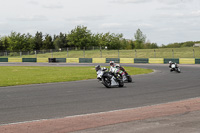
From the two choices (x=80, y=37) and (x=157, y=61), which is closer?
(x=157, y=61)

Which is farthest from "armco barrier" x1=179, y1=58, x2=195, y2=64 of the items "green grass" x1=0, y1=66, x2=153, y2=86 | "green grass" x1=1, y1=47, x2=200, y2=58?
"green grass" x1=0, y1=66, x2=153, y2=86

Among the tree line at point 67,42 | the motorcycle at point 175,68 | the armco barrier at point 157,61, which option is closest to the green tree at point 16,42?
the tree line at point 67,42

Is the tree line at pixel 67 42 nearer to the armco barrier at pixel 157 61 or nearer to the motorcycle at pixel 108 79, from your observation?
the armco barrier at pixel 157 61

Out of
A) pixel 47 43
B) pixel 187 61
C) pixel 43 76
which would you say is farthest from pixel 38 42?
pixel 43 76

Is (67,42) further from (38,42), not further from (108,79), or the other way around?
(108,79)

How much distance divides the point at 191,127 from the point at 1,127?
3.92 meters

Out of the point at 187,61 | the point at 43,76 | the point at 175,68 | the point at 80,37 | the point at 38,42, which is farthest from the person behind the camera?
the point at 38,42

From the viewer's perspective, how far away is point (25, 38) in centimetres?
9731

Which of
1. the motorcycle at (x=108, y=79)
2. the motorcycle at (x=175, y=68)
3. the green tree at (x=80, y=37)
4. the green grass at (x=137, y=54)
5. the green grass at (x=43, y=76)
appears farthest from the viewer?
the green tree at (x=80, y=37)

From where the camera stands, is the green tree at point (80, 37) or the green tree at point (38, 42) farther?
the green tree at point (38, 42)

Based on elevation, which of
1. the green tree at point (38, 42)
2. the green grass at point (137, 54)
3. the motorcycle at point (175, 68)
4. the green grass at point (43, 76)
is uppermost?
the green tree at point (38, 42)

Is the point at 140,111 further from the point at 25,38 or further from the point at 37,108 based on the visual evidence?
the point at 25,38

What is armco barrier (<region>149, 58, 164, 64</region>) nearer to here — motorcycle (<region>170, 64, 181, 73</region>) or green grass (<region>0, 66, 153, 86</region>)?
green grass (<region>0, 66, 153, 86</region>)

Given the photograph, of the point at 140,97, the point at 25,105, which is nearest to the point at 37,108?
the point at 25,105
